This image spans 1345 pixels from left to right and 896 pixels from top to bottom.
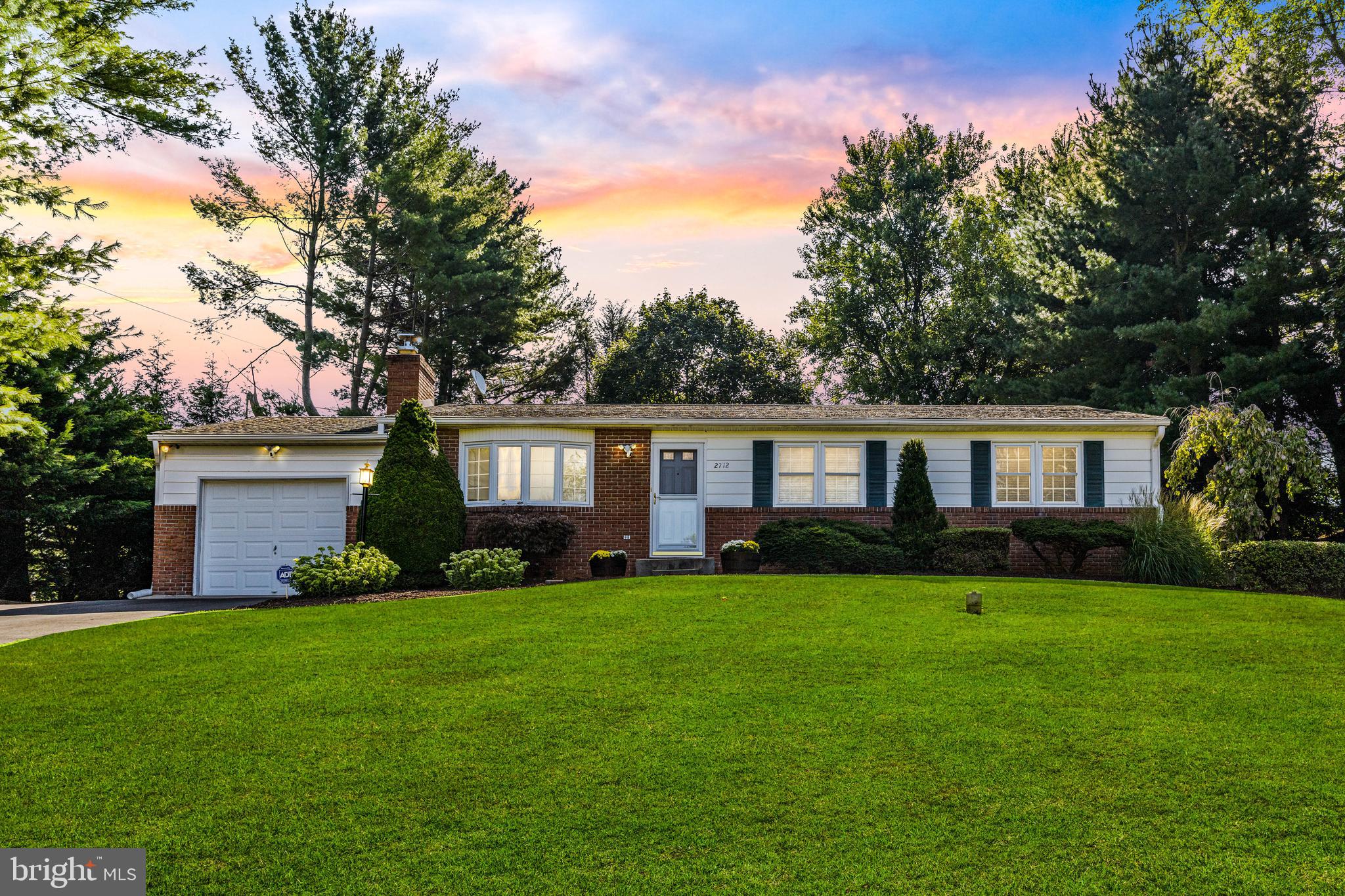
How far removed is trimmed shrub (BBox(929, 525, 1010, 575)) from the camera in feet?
49.2

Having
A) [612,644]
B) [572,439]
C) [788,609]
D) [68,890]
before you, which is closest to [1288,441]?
[788,609]

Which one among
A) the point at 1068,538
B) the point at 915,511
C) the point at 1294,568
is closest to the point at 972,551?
the point at 915,511

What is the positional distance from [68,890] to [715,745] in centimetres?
330

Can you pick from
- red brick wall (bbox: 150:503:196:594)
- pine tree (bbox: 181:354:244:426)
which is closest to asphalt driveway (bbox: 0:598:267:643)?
red brick wall (bbox: 150:503:196:594)

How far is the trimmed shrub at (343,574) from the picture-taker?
13.2 metres

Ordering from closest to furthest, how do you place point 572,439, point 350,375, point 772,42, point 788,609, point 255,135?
point 788,609 → point 772,42 → point 572,439 → point 255,135 → point 350,375

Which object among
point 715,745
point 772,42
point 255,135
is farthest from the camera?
point 255,135

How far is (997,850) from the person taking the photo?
436 cm

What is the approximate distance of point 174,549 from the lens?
1673 centimetres

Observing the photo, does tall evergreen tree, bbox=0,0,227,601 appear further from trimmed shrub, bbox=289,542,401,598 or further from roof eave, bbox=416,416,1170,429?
roof eave, bbox=416,416,1170,429

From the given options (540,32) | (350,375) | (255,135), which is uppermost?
(255,135)

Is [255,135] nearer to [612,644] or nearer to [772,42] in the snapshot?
[772,42]

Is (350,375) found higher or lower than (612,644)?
higher

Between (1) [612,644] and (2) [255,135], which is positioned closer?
(1) [612,644]
